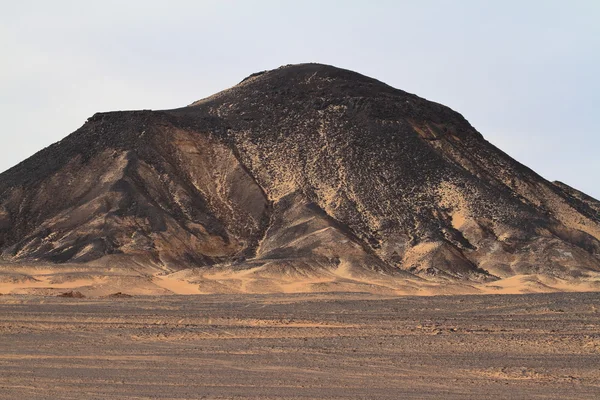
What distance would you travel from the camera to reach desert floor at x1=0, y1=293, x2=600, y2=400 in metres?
17.8

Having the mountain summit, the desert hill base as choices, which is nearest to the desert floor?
the desert hill base

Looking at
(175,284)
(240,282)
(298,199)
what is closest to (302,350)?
(240,282)

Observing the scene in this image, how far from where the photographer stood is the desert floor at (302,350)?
1775cm

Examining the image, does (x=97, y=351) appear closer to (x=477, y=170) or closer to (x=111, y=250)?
(x=111, y=250)

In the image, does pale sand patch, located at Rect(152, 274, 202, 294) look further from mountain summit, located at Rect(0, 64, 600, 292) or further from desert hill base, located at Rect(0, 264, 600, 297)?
mountain summit, located at Rect(0, 64, 600, 292)

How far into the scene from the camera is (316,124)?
70000mm

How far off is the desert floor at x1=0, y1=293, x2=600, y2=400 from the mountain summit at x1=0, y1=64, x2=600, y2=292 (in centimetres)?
1453

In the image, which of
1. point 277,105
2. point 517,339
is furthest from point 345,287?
point 277,105

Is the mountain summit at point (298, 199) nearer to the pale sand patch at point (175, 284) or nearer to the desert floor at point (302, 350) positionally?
the pale sand patch at point (175, 284)

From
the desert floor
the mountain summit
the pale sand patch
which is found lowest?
the desert floor

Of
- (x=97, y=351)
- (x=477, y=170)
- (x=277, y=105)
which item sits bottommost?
(x=97, y=351)

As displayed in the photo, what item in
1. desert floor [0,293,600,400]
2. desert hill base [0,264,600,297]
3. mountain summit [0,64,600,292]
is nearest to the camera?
desert floor [0,293,600,400]

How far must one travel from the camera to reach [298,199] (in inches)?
2438

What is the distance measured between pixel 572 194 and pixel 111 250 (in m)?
44.3
